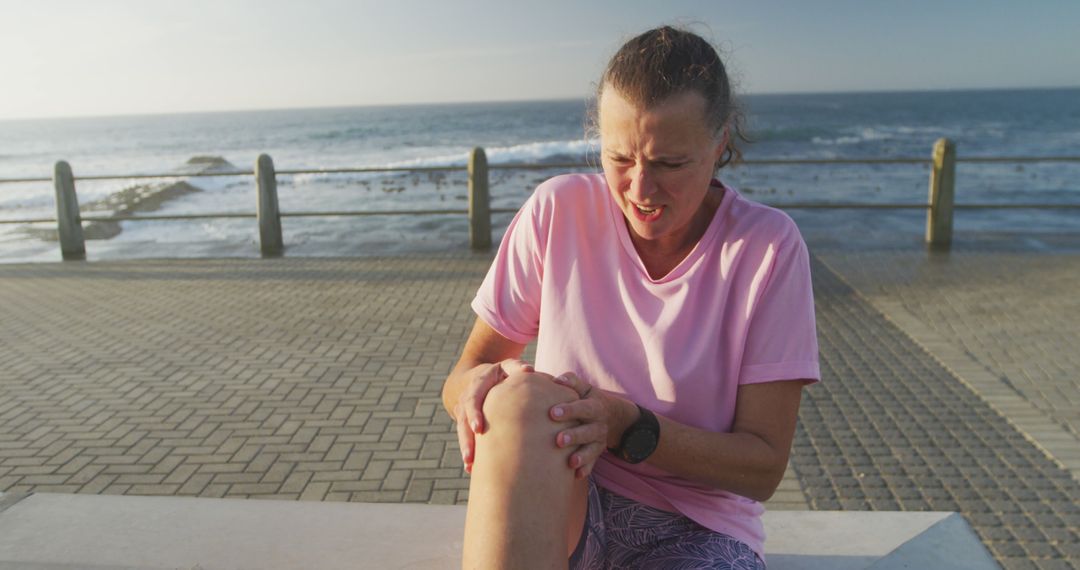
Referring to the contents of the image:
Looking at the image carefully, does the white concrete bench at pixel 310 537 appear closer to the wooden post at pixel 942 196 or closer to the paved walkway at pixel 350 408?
the paved walkway at pixel 350 408

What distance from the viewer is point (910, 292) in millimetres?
7168

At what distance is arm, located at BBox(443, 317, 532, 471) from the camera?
171 centimetres

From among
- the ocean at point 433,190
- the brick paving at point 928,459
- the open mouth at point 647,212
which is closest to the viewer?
the open mouth at point 647,212

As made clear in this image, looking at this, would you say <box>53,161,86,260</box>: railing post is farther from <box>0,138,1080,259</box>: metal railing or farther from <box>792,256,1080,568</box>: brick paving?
<box>792,256,1080,568</box>: brick paving

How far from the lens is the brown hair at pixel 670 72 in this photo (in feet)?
5.67

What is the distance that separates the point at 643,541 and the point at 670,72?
3.33 feet

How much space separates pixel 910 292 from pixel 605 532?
6.10 meters

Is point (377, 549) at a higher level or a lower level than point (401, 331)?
higher

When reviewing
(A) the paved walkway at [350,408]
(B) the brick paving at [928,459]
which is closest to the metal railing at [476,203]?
(A) the paved walkway at [350,408]

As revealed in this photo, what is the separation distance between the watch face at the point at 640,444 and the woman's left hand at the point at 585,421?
50mm

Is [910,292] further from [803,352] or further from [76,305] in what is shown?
[76,305]

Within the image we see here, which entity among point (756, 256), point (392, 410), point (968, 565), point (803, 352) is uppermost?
point (756, 256)

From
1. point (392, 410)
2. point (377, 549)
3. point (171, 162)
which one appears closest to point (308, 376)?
point (392, 410)

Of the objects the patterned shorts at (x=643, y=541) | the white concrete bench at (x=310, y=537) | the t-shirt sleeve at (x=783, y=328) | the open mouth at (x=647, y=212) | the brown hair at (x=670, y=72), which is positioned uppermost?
the brown hair at (x=670, y=72)
